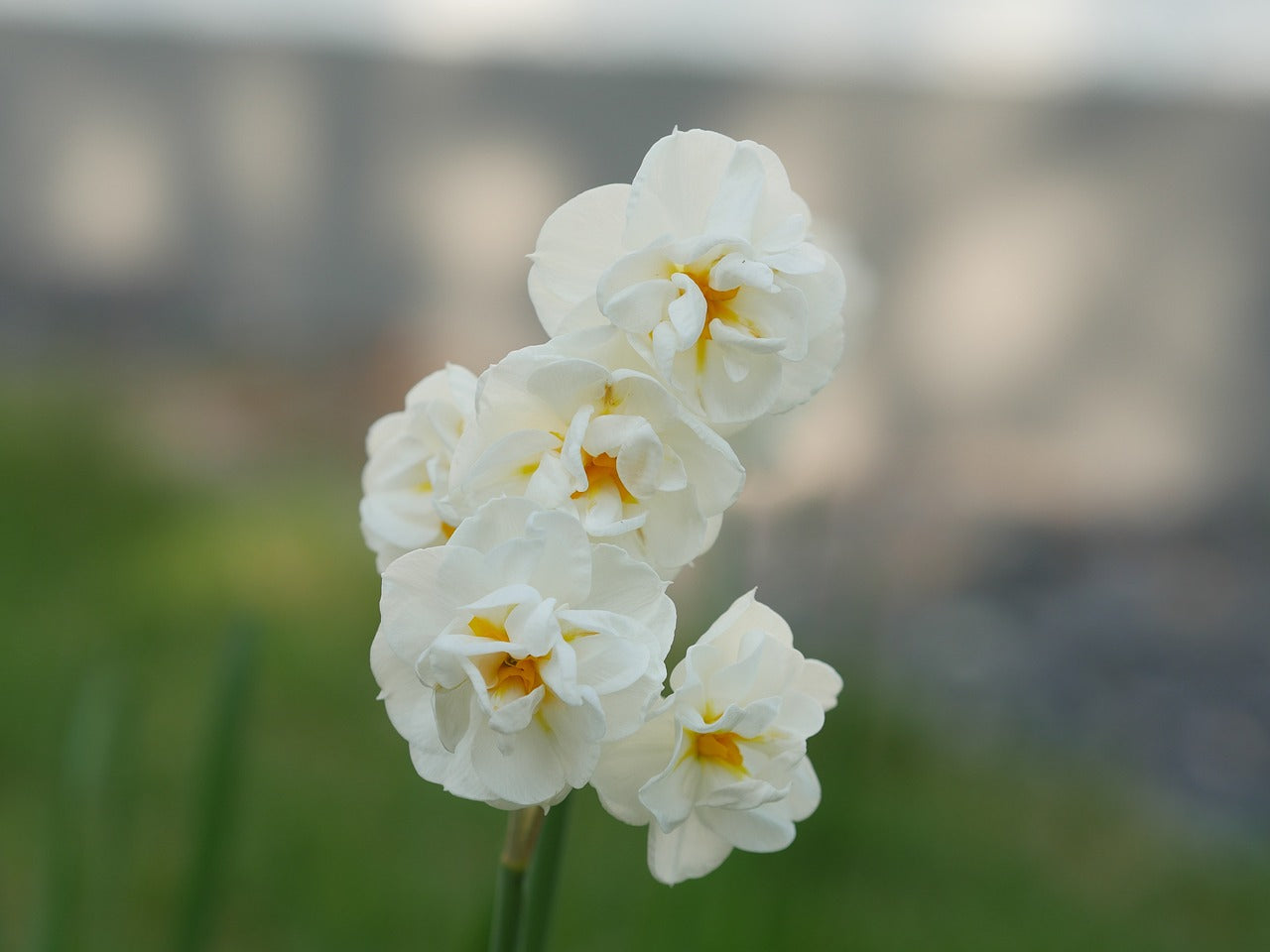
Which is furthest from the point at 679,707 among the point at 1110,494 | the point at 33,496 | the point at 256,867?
the point at 1110,494

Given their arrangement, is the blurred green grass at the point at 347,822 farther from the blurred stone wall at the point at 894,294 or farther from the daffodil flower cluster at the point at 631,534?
the blurred stone wall at the point at 894,294

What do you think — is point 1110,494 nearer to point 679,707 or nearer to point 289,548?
point 289,548

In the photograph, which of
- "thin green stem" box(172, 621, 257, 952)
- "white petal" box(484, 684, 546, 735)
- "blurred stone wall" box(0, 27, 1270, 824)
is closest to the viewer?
"white petal" box(484, 684, 546, 735)

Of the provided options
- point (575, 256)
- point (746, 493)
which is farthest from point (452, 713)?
point (746, 493)

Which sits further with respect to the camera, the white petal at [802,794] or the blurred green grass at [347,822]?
the blurred green grass at [347,822]

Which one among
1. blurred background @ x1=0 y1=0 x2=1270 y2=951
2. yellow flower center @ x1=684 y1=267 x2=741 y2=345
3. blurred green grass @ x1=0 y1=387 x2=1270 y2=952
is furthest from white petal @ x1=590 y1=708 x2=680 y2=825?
blurred background @ x1=0 y1=0 x2=1270 y2=951

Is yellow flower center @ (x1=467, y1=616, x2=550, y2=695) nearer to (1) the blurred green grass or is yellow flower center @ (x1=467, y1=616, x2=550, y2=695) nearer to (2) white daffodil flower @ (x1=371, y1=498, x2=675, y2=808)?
(2) white daffodil flower @ (x1=371, y1=498, x2=675, y2=808)

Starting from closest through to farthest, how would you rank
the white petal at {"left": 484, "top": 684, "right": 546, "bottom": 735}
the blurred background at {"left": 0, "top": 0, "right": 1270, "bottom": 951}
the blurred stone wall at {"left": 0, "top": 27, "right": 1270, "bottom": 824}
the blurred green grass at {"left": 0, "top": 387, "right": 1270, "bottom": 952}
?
the white petal at {"left": 484, "top": 684, "right": 546, "bottom": 735} < the blurred green grass at {"left": 0, "top": 387, "right": 1270, "bottom": 952} < the blurred background at {"left": 0, "top": 0, "right": 1270, "bottom": 951} < the blurred stone wall at {"left": 0, "top": 27, "right": 1270, "bottom": 824}

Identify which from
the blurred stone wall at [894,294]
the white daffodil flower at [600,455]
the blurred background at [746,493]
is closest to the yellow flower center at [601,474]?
the white daffodil flower at [600,455]
